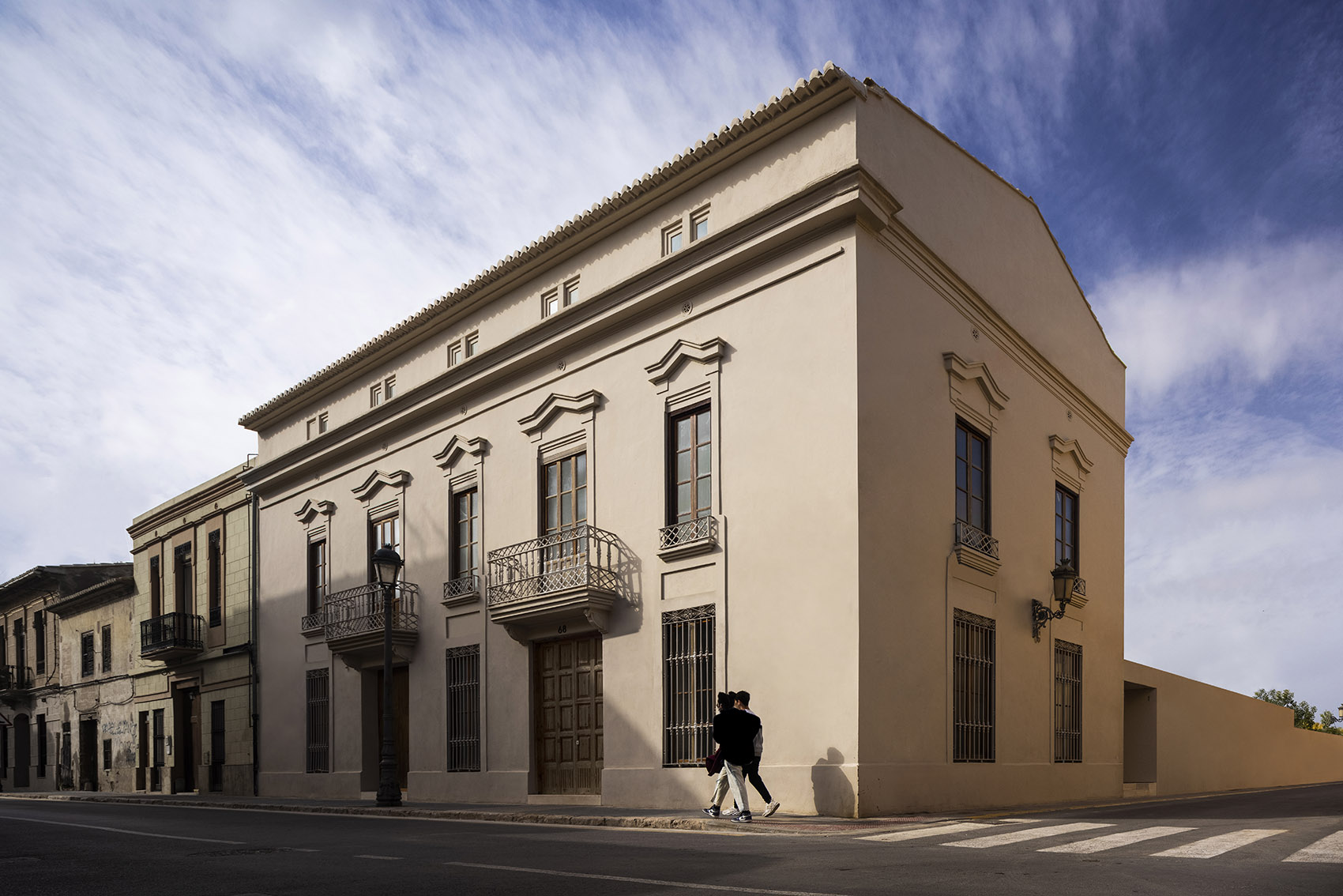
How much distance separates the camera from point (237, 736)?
2705 cm

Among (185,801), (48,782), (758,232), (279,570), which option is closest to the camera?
(758,232)

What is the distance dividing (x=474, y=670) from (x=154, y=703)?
16.4 meters

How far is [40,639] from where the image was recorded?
1570 inches

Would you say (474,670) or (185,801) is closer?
(474,670)

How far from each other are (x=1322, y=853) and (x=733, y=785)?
18.5 feet

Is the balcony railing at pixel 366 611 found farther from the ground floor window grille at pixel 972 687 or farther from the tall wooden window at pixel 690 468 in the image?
the ground floor window grille at pixel 972 687

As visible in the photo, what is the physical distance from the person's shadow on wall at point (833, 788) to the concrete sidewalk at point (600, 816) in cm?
22

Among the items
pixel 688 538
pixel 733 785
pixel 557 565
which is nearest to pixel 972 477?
pixel 688 538

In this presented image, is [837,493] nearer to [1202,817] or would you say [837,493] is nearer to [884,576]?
[884,576]

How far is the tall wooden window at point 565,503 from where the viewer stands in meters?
17.6

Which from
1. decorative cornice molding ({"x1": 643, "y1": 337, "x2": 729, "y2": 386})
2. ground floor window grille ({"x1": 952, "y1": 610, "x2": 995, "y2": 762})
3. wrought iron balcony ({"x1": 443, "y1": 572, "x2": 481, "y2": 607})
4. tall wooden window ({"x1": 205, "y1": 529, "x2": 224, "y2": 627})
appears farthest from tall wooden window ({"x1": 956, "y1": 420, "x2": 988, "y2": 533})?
tall wooden window ({"x1": 205, "y1": 529, "x2": 224, "y2": 627})

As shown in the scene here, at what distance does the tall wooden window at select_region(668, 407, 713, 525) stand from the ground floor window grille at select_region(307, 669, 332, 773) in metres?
11.4

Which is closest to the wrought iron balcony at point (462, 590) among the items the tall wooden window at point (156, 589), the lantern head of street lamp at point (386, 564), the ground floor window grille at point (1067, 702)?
the lantern head of street lamp at point (386, 564)

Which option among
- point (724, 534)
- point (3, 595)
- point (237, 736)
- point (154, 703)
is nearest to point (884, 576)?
point (724, 534)
